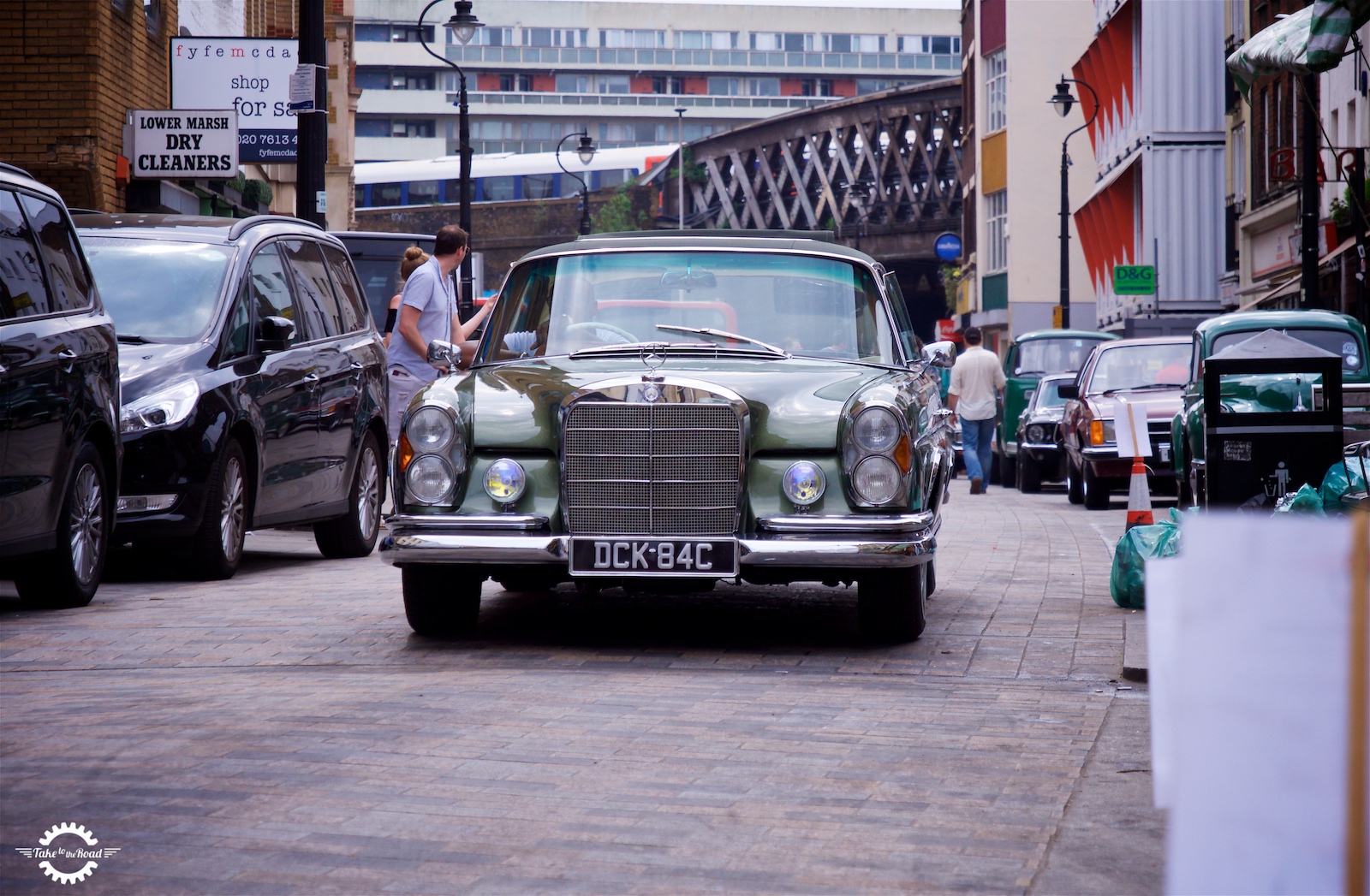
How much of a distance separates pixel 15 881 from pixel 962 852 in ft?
6.47

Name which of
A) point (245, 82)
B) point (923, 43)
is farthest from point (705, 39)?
point (245, 82)

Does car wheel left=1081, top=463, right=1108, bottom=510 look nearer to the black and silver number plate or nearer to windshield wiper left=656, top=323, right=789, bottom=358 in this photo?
windshield wiper left=656, top=323, right=789, bottom=358

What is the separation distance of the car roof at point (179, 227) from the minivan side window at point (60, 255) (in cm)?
171

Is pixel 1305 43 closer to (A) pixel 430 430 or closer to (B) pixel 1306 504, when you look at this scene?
(B) pixel 1306 504

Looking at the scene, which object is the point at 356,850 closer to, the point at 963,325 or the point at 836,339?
the point at 836,339

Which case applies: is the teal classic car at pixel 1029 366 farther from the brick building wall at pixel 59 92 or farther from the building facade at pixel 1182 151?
the building facade at pixel 1182 151

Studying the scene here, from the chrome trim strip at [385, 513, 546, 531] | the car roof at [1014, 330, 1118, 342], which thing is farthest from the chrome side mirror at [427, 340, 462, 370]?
the car roof at [1014, 330, 1118, 342]

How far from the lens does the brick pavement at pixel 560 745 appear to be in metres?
3.94

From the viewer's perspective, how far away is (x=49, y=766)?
483 centimetres

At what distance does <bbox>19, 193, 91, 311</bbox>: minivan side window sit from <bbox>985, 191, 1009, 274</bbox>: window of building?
187ft

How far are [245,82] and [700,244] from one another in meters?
13.0

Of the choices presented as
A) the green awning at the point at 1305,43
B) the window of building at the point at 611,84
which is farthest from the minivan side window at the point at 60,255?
the window of building at the point at 611,84

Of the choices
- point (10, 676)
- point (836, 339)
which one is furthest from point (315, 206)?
point (10, 676)

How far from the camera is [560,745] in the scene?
17.1ft
